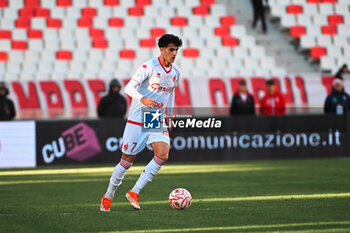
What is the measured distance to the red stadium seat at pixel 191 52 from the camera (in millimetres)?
23328

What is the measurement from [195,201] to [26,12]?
1553 cm

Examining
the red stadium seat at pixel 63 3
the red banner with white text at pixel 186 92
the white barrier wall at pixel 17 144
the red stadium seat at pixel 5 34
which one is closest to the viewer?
the white barrier wall at pixel 17 144

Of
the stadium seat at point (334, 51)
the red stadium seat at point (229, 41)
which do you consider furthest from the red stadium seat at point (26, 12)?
the stadium seat at point (334, 51)

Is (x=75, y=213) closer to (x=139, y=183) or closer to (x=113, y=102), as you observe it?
(x=139, y=183)

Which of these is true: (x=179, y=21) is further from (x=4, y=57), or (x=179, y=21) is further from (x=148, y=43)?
(x=4, y=57)

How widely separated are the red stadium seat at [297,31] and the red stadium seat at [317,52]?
879 mm

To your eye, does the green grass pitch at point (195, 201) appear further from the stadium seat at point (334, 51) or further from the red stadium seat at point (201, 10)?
the red stadium seat at point (201, 10)

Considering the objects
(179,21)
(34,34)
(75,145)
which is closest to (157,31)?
(179,21)

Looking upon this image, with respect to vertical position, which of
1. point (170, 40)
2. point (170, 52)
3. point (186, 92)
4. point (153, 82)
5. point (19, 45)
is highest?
point (170, 40)

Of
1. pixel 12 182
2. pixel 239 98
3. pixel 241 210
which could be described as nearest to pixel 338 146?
pixel 239 98

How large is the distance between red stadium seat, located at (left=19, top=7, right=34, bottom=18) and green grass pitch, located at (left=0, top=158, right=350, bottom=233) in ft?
28.6

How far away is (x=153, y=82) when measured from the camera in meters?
8.60

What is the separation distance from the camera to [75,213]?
8.45 metres

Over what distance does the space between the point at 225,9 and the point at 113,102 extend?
9.47 meters
